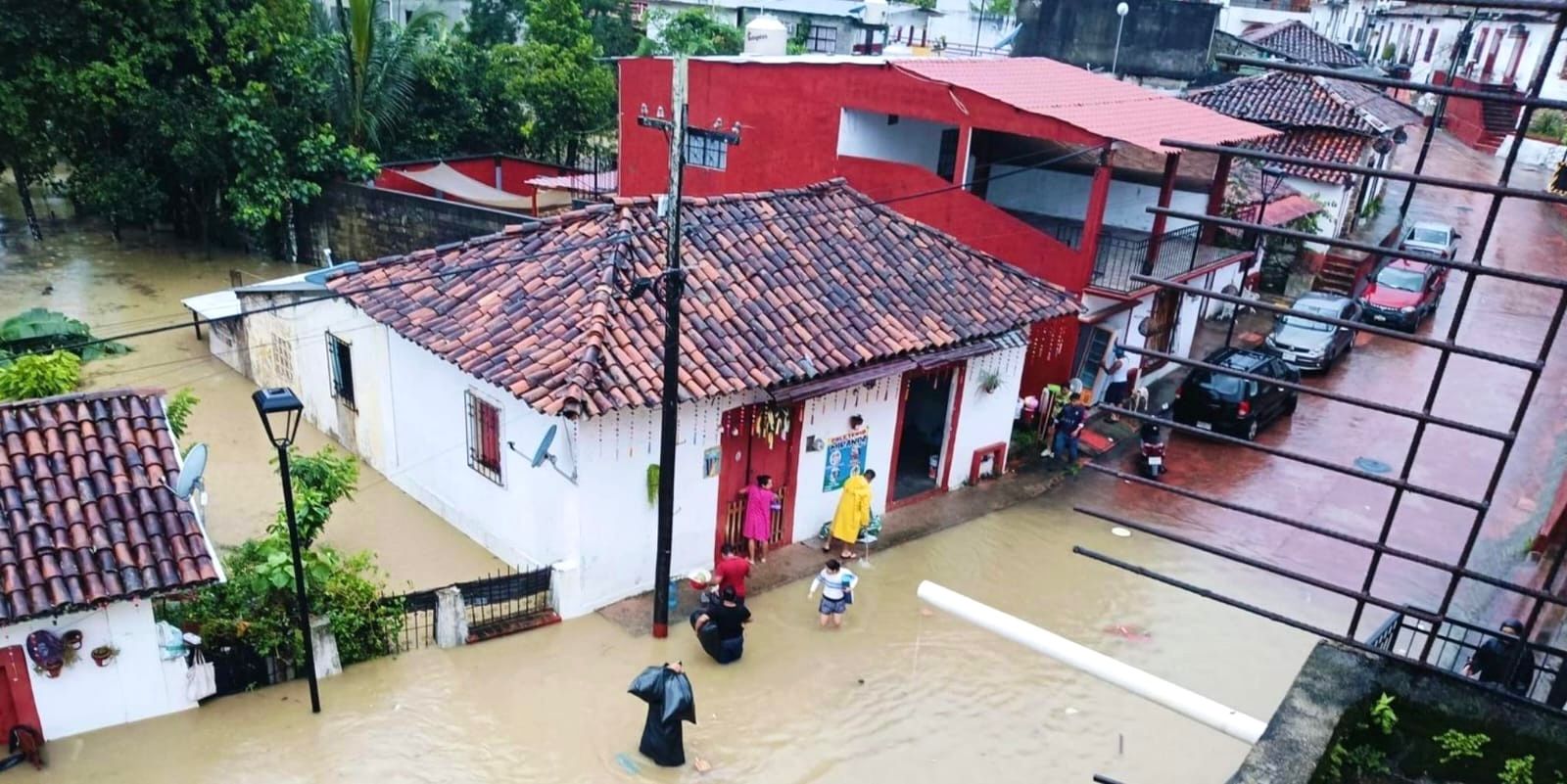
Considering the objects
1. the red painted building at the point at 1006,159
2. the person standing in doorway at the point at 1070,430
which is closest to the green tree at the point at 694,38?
the red painted building at the point at 1006,159

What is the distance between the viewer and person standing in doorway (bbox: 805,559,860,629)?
12500mm

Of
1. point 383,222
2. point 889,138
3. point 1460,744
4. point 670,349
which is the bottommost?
point 383,222

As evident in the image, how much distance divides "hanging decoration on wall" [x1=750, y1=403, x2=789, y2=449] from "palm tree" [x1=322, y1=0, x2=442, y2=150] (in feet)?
59.0

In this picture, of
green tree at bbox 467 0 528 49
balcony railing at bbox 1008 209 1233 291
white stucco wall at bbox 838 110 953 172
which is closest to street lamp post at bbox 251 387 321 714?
white stucco wall at bbox 838 110 953 172

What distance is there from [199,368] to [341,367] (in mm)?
5649

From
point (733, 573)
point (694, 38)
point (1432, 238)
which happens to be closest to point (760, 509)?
point (733, 573)

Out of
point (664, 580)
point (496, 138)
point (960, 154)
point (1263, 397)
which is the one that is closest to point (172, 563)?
point (664, 580)

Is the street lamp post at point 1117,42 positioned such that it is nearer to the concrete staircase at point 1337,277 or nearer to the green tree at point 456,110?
the concrete staircase at point 1337,277

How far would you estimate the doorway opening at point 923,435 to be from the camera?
16.2 m

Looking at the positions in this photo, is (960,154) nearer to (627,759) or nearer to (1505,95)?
(627,759)

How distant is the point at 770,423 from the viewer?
534 inches

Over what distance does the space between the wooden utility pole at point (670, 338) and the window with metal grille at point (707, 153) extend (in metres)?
10.6

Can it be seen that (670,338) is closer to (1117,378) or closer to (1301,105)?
(1117,378)

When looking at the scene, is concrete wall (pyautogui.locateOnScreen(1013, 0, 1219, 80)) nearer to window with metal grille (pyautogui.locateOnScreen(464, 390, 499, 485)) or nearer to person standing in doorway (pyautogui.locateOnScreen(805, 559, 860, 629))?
person standing in doorway (pyautogui.locateOnScreen(805, 559, 860, 629))
